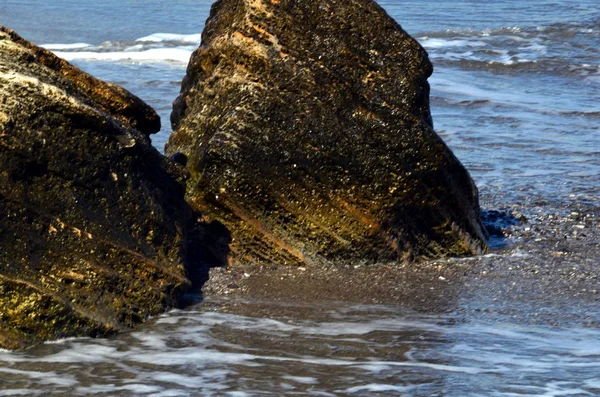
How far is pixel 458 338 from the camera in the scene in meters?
4.16

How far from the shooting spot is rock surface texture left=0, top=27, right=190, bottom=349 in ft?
13.4

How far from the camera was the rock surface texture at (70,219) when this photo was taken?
13.4ft

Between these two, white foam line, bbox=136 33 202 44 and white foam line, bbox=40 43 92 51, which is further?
white foam line, bbox=136 33 202 44

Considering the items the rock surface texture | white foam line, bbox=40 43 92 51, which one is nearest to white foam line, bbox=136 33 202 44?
white foam line, bbox=40 43 92 51

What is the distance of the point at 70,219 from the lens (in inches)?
167

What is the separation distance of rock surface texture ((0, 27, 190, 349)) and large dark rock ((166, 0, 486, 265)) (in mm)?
550

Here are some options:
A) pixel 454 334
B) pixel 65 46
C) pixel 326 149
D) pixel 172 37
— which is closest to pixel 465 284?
pixel 454 334

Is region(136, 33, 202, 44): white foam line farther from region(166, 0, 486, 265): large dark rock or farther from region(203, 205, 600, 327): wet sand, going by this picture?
region(203, 205, 600, 327): wet sand

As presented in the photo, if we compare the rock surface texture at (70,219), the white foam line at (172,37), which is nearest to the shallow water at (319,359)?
the rock surface texture at (70,219)

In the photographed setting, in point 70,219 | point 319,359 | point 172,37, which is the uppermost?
point 172,37

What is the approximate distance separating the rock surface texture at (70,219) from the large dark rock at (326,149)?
550 millimetres

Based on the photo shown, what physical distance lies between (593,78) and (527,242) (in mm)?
7606

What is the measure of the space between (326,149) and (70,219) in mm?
1424

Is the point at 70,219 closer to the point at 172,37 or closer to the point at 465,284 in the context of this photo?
the point at 465,284
